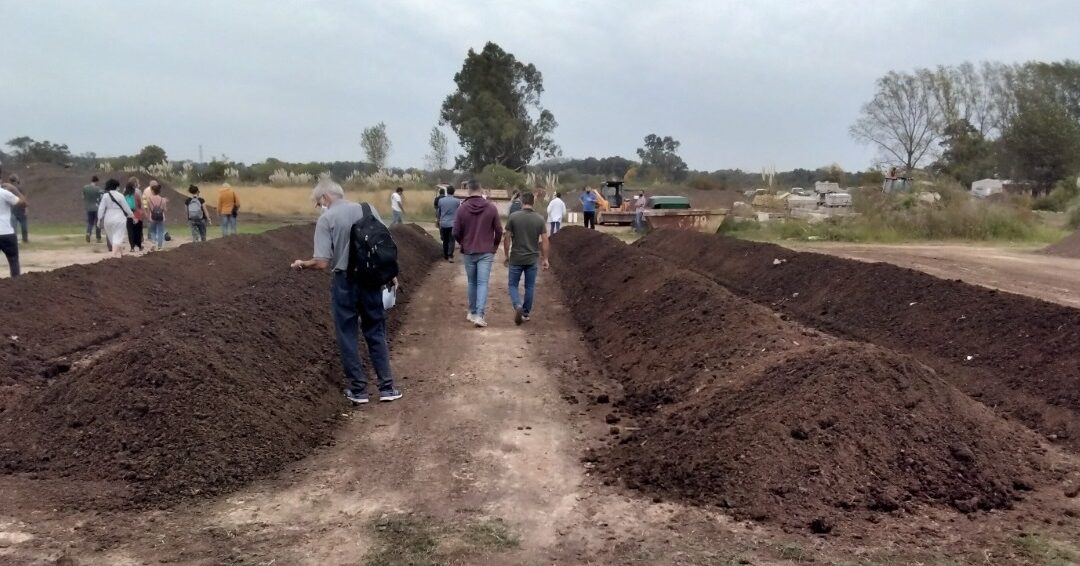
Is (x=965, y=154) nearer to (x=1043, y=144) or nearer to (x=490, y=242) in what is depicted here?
(x=1043, y=144)

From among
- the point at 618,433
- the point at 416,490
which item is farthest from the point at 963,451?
the point at 416,490

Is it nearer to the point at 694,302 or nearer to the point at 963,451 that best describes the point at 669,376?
the point at 694,302

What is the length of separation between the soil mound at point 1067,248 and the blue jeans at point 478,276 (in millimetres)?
15318

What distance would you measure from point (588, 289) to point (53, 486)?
9307mm

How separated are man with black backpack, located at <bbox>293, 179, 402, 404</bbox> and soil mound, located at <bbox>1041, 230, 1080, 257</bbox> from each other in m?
17.9

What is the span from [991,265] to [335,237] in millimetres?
14168

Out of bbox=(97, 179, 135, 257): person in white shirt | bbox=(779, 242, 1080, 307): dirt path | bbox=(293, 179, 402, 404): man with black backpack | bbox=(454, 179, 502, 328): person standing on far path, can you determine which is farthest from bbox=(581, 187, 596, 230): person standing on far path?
bbox=(293, 179, 402, 404): man with black backpack

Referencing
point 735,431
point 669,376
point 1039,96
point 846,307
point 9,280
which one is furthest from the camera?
point 1039,96

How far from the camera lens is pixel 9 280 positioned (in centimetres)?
920

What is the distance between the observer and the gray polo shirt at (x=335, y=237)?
20.2 ft

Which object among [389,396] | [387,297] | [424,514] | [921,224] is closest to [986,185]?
[921,224]

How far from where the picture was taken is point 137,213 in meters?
16.2

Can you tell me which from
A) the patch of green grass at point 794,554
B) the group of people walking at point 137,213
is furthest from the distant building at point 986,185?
the patch of green grass at point 794,554

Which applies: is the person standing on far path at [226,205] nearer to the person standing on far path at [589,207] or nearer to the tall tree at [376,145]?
the person standing on far path at [589,207]
